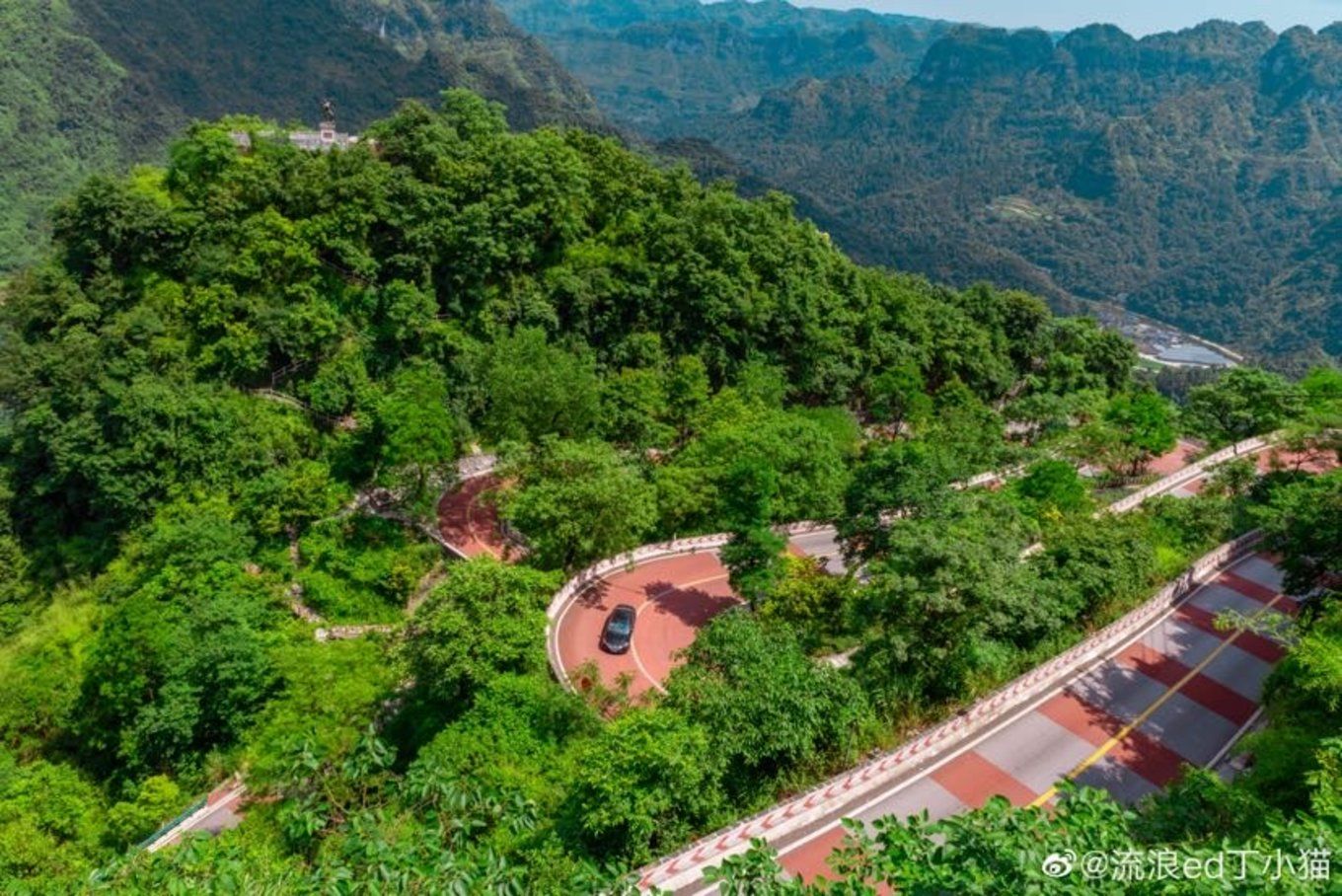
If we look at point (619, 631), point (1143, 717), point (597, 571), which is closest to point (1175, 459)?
point (1143, 717)

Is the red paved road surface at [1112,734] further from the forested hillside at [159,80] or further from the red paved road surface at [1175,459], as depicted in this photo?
the forested hillside at [159,80]

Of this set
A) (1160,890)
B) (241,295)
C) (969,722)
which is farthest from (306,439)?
(1160,890)

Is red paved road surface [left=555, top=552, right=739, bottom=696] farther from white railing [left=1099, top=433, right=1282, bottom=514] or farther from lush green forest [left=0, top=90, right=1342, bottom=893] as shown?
white railing [left=1099, top=433, right=1282, bottom=514]

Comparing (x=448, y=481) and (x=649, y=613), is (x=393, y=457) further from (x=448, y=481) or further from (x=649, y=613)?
(x=649, y=613)

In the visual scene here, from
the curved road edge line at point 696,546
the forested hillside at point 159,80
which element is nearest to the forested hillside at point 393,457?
the curved road edge line at point 696,546

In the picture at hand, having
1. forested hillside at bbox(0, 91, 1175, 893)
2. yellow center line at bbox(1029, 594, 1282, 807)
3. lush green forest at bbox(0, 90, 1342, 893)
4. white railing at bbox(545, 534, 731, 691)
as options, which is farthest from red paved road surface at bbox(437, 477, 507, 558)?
yellow center line at bbox(1029, 594, 1282, 807)

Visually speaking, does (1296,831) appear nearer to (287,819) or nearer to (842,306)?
(287,819)

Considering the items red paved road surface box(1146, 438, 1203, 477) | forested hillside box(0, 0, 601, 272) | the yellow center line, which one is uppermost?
forested hillside box(0, 0, 601, 272)

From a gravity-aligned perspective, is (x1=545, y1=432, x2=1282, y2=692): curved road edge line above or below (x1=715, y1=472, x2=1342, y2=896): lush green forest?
below
